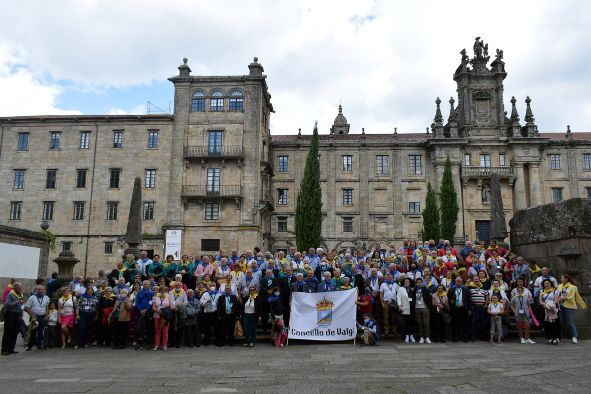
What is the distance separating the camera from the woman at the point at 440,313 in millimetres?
12469

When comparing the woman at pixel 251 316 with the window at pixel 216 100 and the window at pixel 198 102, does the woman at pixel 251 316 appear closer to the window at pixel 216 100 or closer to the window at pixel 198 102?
the window at pixel 216 100

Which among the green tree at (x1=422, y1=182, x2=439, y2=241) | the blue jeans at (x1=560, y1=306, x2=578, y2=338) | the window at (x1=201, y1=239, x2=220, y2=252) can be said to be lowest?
the blue jeans at (x1=560, y1=306, x2=578, y2=338)

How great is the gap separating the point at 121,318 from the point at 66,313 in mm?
1504

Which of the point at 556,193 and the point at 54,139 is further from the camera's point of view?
the point at 556,193

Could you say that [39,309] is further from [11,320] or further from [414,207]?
[414,207]

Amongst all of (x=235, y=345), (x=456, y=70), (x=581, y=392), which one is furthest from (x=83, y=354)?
(x=456, y=70)

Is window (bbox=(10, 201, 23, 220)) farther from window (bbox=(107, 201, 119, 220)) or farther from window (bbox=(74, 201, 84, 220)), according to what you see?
window (bbox=(107, 201, 119, 220))

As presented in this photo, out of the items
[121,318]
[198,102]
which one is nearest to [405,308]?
[121,318]

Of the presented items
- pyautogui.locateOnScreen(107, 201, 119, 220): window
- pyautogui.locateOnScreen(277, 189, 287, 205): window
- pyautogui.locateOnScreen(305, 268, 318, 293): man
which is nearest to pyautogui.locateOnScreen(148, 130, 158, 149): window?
pyautogui.locateOnScreen(107, 201, 119, 220): window

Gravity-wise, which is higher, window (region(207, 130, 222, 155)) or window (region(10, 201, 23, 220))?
window (region(207, 130, 222, 155))

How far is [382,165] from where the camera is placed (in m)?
48.3

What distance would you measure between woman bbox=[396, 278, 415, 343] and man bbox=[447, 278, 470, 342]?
43.2 inches

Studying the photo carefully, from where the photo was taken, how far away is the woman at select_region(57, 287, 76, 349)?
488 inches

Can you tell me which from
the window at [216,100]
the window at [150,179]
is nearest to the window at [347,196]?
the window at [216,100]
